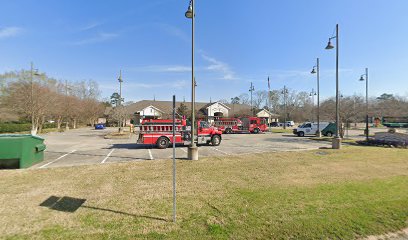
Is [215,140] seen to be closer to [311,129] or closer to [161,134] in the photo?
[161,134]

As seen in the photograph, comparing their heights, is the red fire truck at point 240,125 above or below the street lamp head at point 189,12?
below

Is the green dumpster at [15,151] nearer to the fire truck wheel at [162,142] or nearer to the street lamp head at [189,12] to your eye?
the fire truck wheel at [162,142]

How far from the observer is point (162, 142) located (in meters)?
16.2

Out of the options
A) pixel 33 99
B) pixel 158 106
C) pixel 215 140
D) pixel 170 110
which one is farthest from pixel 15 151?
pixel 158 106

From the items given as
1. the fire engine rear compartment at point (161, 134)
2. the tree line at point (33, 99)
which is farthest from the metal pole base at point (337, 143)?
the tree line at point (33, 99)

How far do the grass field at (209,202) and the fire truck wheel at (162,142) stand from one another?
250 inches

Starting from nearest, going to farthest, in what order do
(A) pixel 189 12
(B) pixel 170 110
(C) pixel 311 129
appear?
(A) pixel 189 12 < (C) pixel 311 129 < (B) pixel 170 110

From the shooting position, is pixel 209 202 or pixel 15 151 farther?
pixel 15 151

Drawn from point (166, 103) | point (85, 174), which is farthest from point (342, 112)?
point (166, 103)

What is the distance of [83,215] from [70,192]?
2003 millimetres

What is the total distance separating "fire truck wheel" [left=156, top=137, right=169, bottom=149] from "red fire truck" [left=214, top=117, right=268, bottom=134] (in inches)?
736

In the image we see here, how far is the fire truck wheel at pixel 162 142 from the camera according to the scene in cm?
1608

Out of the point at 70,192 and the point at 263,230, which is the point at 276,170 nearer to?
the point at 263,230

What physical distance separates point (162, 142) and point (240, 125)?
70.6 ft
